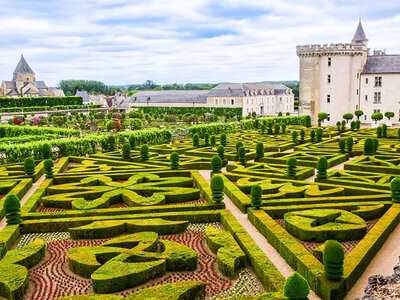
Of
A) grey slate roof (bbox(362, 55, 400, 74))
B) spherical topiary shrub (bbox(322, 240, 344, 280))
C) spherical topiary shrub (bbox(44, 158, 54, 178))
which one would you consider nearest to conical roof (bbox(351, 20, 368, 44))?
grey slate roof (bbox(362, 55, 400, 74))

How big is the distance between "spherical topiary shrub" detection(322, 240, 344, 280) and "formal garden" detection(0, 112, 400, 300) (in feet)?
0.06

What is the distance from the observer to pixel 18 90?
91750mm

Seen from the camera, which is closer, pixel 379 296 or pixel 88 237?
pixel 379 296

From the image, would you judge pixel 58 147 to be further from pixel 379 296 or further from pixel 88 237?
pixel 379 296

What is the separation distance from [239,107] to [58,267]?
170 feet

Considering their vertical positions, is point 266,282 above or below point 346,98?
below

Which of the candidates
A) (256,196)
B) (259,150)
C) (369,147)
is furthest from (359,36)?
(256,196)

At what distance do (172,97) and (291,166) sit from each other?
174 ft

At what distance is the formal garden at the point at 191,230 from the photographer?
7.34m

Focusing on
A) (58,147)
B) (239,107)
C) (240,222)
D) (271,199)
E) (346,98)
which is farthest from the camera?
(239,107)

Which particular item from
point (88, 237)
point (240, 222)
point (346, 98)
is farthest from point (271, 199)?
point (346, 98)

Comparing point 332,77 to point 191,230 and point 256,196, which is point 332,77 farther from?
point 191,230

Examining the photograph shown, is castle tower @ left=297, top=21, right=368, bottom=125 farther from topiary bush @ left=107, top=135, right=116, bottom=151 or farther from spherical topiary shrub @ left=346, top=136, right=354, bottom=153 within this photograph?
topiary bush @ left=107, top=135, right=116, bottom=151

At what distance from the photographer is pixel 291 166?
14.8m
